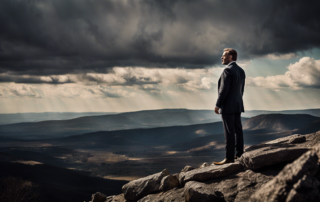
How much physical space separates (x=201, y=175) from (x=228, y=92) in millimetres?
3209

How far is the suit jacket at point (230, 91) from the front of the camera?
27.1ft

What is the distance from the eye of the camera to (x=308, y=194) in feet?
14.5

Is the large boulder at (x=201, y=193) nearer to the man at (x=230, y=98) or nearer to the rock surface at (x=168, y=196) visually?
the rock surface at (x=168, y=196)

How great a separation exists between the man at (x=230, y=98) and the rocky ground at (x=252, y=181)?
848mm

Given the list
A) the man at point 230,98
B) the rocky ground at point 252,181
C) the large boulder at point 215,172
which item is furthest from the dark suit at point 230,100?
the rocky ground at point 252,181

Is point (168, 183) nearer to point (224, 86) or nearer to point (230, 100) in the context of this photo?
point (230, 100)

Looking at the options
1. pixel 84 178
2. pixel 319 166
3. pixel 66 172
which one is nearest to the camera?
pixel 319 166

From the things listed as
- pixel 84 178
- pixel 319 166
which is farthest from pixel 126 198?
pixel 84 178

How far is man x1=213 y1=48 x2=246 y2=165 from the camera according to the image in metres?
8.28

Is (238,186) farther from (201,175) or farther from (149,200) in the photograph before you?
(149,200)

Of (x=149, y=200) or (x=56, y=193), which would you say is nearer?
(x=149, y=200)

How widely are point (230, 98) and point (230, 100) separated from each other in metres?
0.07

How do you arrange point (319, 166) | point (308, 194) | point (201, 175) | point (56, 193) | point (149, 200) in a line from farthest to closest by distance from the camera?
point (56, 193) → point (149, 200) → point (201, 175) → point (319, 166) → point (308, 194)

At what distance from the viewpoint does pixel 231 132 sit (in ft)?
27.5
